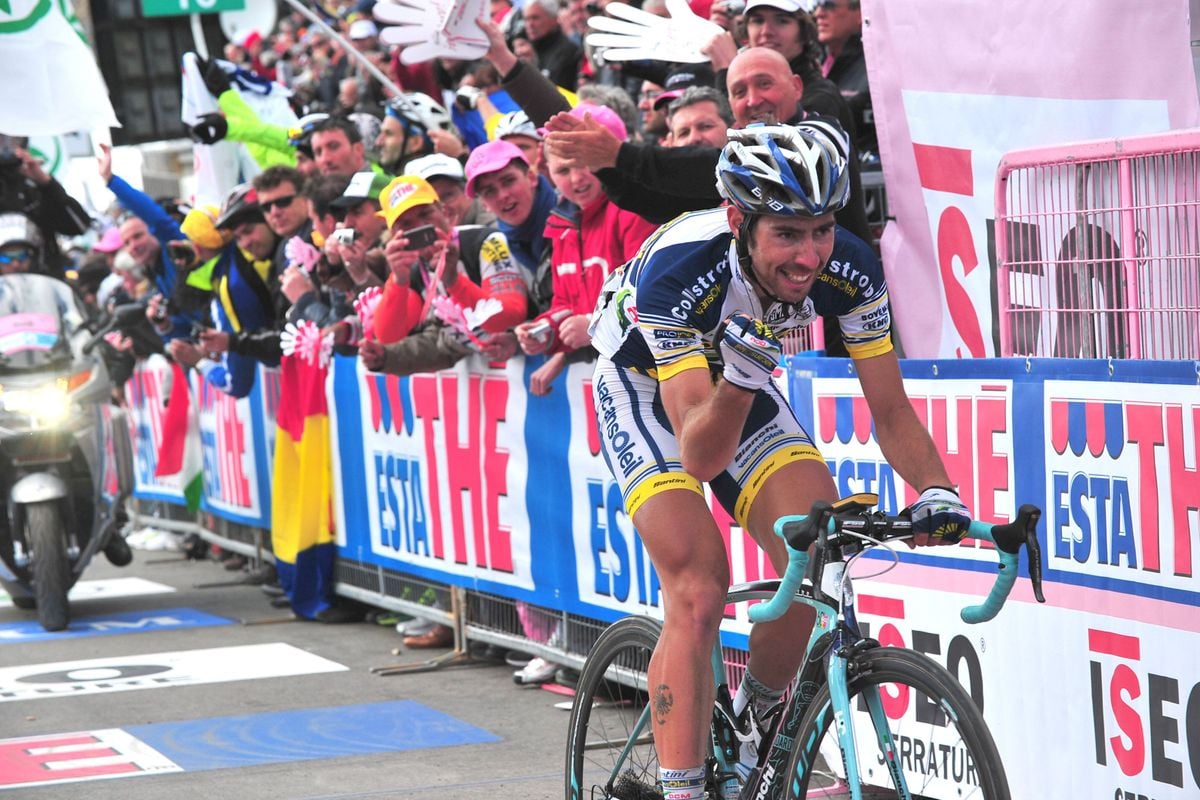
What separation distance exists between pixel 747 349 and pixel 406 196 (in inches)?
199

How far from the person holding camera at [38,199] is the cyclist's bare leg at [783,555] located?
8.21 metres

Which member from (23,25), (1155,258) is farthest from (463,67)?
(1155,258)

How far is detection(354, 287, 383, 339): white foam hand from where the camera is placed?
9278mm

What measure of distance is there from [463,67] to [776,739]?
9.69 meters

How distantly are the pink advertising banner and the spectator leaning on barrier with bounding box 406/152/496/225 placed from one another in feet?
9.24

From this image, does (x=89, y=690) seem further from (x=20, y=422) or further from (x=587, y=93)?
(x=587, y=93)

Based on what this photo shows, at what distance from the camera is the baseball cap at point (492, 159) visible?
8148 millimetres

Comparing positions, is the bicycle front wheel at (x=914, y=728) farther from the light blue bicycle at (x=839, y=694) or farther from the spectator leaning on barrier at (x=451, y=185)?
the spectator leaning on barrier at (x=451, y=185)

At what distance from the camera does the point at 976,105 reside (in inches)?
248

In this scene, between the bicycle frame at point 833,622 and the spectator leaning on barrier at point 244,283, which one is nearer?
the bicycle frame at point 833,622

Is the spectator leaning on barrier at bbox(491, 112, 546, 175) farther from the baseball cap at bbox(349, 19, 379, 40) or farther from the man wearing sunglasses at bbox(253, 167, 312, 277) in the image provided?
the baseball cap at bbox(349, 19, 379, 40)

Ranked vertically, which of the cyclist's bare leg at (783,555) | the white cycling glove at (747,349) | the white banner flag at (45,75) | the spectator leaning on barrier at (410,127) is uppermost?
the white banner flag at (45,75)

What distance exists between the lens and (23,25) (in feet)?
39.5

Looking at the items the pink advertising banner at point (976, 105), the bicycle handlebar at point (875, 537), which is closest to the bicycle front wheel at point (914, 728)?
the bicycle handlebar at point (875, 537)
